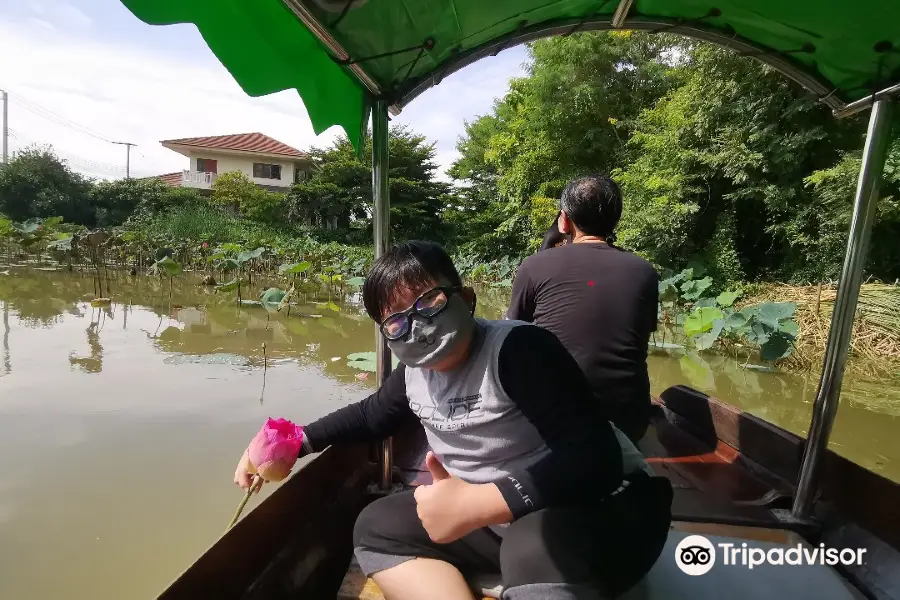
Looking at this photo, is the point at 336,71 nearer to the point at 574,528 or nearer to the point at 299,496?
the point at 299,496

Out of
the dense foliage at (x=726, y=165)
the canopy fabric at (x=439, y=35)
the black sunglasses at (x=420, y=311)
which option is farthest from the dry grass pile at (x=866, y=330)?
the black sunglasses at (x=420, y=311)

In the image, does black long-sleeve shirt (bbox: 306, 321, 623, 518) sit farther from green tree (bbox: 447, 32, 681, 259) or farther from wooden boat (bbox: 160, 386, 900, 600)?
green tree (bbox: 447, 32, 681, 259)

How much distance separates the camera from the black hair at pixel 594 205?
178 cm

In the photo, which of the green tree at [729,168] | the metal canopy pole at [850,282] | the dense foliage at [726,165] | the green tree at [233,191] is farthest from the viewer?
the green tree at [233,191]

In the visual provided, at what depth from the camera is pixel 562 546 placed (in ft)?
2.97

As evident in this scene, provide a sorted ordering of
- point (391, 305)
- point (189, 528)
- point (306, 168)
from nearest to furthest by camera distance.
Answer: point (391, 305) → point (189, 528) → point (306, 168)

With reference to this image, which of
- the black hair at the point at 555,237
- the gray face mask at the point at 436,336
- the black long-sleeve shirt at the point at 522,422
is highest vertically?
the black hair at the point at 555,237

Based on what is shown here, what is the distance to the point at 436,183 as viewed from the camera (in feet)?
72.6

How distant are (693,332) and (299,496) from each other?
4888 millimetres

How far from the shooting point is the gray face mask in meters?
1.04

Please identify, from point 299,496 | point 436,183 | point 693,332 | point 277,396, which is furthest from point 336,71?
point 436,183

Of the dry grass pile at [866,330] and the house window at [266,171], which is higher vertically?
the house window at [266,171]

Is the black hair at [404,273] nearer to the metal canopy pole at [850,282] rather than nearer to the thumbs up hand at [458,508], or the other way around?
the thumbs up hand at [458,508]

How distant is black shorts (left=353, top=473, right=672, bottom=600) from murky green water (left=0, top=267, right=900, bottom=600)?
4.45ft
